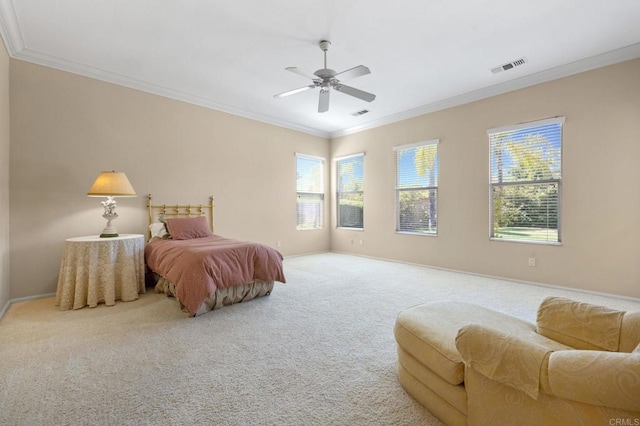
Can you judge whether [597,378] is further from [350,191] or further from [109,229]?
[350,191]

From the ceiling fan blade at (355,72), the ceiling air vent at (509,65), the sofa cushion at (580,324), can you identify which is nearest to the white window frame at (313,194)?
the ceiling fan blade at (355,72)

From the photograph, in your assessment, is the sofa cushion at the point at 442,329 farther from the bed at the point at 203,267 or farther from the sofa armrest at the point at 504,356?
the bed at the point at 203,267

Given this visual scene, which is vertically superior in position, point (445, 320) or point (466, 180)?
point (466, 180)

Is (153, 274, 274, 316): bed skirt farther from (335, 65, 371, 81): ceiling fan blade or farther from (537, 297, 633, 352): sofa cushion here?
(537, 297, 633, 352): sofa cushion

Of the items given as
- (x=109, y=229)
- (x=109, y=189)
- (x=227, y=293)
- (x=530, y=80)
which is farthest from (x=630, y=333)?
(x=109, y=229)

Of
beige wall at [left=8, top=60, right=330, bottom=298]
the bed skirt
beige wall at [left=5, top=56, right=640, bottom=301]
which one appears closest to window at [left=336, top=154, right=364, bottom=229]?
beige wall at [left=5, top=56, right=640, bottom=301]

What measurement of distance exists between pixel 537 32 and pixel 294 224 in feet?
16.0

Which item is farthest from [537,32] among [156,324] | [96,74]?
[96,74]

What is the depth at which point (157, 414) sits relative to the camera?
153cm

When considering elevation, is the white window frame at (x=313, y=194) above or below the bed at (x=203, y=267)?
above

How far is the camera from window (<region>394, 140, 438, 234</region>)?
526cm

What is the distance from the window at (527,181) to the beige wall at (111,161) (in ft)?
13.2

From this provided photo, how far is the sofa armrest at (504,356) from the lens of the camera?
1.02m

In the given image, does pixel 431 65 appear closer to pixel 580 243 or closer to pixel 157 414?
pixel 580 243
